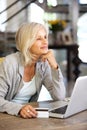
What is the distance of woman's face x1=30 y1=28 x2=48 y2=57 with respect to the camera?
190cm

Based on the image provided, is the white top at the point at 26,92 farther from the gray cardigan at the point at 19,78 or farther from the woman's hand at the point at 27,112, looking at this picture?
the woman's hand at the point at 27,112

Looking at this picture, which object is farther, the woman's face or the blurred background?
the blurred background

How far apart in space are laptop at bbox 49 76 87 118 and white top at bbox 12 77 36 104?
1.18 feet

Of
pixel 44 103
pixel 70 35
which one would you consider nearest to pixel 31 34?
pixel 44 103

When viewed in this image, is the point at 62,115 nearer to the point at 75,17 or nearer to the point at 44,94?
the point at 44,94

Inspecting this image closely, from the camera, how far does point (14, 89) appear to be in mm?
1934

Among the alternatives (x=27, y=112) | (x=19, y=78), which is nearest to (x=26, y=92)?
(x=19, y=78)

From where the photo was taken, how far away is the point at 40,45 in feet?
6.23

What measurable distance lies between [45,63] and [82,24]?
15.9 ft

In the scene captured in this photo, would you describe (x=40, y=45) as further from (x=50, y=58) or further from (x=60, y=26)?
(x=60, y=26)

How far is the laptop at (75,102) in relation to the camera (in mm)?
1499

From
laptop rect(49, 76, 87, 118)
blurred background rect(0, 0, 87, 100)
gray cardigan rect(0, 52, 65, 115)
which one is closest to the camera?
laptop rect(49, 76, 87, 118)

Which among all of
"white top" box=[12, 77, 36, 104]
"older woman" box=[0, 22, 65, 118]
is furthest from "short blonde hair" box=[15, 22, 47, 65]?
"white top" box=[12, 77, 36, 104]

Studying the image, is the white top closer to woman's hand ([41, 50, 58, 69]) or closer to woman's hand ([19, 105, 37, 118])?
woman's hand ([41, 50, 58, 69])
